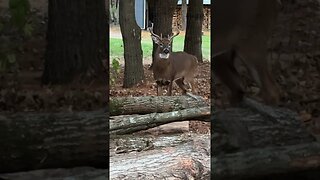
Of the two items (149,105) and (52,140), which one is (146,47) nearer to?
(149,105)

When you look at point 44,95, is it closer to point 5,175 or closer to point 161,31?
point 5,175

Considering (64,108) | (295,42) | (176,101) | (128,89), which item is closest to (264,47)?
(295,42)

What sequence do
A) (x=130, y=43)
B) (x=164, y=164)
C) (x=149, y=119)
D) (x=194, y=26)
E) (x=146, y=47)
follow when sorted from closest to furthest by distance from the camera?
(x=164, y=164)
(x=149, y=119)
(x=130, y=43)
(x=194, y=26)
(x=146, y=47)

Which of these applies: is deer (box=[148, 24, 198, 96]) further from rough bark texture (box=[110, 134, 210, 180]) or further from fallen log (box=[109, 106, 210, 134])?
rough bark texture (box=[110, 134, 210, 180])

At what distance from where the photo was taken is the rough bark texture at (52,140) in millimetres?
1957

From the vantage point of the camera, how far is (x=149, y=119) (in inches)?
170

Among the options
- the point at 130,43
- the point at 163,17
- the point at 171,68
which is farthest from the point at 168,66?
the point at 163,17

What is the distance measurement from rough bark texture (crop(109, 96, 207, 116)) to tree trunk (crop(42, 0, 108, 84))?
2.57 m

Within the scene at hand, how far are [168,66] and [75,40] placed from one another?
15.2 feet

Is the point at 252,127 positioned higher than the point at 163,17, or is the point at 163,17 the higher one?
the point at 163,17

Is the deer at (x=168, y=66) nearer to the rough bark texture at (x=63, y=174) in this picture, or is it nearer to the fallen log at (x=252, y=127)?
the fallen log at (x=252, y=127)

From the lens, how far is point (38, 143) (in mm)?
1982

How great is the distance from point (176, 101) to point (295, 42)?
2.81 m

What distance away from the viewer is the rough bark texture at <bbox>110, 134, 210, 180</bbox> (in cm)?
313
